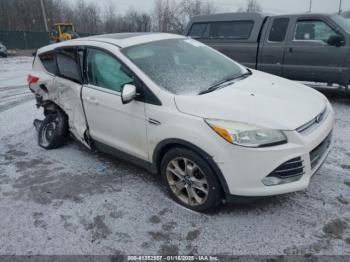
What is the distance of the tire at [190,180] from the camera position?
2.65 m

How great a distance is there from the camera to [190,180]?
2861 millimetres

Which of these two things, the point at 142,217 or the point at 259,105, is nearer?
the point at 259,105

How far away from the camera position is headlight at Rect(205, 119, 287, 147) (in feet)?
7.86

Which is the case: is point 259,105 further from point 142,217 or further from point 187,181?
point 142,217

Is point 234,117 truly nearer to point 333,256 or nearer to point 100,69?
point 333,256

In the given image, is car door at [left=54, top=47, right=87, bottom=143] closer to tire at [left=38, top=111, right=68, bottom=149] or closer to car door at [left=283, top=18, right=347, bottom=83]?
tire at [left=38, top=111, right=68, bottom=149]

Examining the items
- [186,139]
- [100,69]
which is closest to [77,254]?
[186,139]

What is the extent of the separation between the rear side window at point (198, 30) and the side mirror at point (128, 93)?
5718mm

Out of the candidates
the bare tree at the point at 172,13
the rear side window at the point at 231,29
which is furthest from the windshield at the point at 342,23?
the bare tree at the point at 172,13

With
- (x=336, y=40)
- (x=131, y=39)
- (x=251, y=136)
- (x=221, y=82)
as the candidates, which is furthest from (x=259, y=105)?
(x=336, y=40)

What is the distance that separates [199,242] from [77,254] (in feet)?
3.50

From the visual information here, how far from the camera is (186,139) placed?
2637mm

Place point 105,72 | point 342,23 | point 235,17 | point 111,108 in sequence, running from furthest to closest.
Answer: point 235,17 < point 342,23 < point 105,72 < point 111,108

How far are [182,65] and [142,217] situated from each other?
176cm
